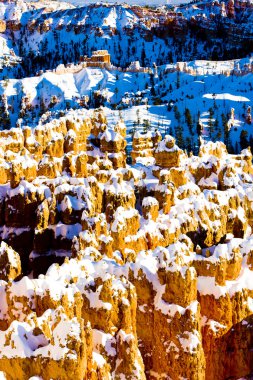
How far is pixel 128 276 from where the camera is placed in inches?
401

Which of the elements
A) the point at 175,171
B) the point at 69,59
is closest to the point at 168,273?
the point at 175,171

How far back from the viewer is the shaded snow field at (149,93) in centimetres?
5066

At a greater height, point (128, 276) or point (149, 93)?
point (128, 276)

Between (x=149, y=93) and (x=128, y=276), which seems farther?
(x=149, y=93)

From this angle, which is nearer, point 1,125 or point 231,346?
point 231,346

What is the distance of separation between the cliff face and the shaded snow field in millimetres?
27880

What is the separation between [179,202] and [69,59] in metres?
103

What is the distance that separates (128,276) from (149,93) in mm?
57905

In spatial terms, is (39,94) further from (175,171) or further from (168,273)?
(168,273)

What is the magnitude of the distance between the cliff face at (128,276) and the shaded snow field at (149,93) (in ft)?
91.5

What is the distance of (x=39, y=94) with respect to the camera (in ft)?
248

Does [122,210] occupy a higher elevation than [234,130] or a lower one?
higher

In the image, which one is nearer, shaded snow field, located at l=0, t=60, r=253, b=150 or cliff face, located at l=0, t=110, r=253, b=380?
cliff face, located at l=0, t=110, r=253, b=380

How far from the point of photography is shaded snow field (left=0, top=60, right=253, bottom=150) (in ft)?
166
